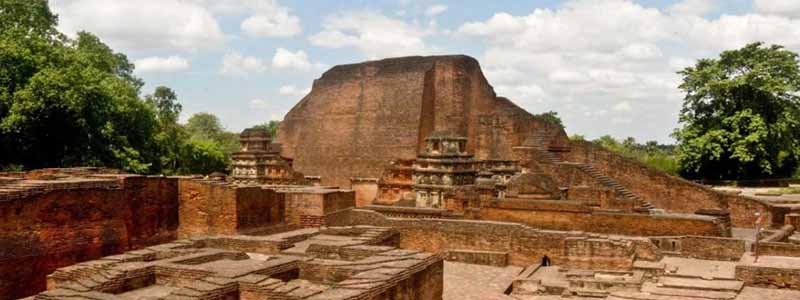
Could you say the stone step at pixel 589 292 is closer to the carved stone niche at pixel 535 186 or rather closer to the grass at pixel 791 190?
the carved stone niche at pixel 535 186

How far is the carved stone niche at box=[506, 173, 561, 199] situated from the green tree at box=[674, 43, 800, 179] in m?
12.1

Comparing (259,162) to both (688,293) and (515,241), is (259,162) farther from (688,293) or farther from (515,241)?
(688,293)

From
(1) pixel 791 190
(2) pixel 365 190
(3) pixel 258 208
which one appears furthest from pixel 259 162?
(1) pixel 791 190

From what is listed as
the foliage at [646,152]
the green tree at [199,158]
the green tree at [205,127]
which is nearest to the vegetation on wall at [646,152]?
the foliage at [646,152]

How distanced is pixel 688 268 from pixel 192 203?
9.33m

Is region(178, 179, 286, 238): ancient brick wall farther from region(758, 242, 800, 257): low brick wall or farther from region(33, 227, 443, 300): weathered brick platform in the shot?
region(758, 242, 800, 257): low brick wall

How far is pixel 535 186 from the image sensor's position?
16312 millimetres

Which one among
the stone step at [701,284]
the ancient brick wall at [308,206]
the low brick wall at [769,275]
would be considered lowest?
the stone step at [701,284]

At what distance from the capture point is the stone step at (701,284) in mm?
10027

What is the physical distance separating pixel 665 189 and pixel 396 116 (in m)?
11.3

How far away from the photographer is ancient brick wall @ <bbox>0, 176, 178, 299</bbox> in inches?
347

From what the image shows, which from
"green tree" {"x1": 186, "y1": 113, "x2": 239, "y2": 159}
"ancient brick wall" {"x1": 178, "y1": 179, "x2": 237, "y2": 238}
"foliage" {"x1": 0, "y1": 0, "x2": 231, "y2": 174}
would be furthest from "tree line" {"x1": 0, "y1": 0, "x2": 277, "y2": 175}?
"green tree" {"x1": 186, "y1": 113, "x2": 239, "y2": 159}

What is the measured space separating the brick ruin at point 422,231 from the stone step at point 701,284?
48mm

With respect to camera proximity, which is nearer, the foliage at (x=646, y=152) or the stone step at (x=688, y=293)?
the stone step at (x=688, y=293)
